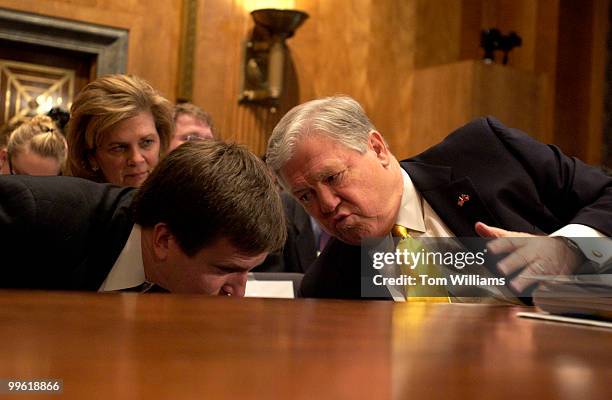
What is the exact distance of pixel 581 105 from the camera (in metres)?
6.71

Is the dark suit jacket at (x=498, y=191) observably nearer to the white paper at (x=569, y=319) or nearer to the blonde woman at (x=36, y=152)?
the white paper at (x=569, y=319)

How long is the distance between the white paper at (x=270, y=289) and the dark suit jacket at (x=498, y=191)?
0.19 feet

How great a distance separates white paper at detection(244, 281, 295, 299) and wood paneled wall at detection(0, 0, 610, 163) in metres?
3.27

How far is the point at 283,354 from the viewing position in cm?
46

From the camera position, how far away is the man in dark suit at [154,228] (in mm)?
1690

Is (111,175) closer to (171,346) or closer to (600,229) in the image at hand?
(600,229)

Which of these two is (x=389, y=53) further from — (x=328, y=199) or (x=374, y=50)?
(x=328, y=199)

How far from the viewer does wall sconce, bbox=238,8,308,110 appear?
5.56m

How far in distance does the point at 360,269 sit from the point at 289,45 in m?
3.72

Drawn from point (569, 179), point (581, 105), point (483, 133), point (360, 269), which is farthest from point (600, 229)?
point (581, 105)

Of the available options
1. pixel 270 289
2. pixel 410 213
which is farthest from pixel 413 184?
pixel 270 289

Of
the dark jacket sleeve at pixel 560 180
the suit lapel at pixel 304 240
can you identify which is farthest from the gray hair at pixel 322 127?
the suit lapel at pixel 304 240

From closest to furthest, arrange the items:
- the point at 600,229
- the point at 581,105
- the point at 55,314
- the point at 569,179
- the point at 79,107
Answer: the point at 55,314 → the point at 600,229 → the point at 569,179 → the point at 79,107 → the point at 581,105

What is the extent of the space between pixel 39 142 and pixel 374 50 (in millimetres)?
3048
